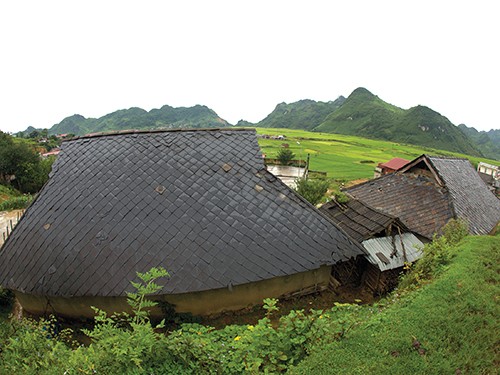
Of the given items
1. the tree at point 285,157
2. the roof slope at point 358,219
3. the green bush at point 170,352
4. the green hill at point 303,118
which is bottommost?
the green bush at point 170,352

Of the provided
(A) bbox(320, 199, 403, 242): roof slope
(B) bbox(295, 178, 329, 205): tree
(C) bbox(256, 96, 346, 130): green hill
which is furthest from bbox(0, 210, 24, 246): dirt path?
(C) bbox(256, 96, 346, 130): green hill

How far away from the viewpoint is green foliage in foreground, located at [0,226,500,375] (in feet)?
11.1

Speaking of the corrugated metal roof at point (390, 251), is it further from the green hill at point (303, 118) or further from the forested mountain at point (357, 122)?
the green hill at point (303, 118)

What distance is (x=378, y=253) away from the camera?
7.52 m

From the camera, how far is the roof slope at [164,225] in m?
5.66

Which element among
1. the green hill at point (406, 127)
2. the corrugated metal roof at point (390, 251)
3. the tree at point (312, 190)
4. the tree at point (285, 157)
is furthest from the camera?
the green hill at point (406, 127)

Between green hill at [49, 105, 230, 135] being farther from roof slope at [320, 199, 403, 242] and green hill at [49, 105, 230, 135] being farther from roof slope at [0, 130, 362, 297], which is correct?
roof slope at [0, 130, 362, 297]

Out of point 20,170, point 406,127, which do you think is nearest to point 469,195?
point 20,170

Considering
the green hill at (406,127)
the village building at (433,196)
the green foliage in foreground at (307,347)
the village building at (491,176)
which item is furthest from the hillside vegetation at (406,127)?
the green foliage in foreground at (307,347)

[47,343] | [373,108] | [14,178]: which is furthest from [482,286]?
[373,108]

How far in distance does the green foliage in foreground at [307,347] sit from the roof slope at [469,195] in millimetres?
8289

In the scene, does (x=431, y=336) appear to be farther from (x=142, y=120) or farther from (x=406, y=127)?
(x=142, y=120)

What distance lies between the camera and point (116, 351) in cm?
321

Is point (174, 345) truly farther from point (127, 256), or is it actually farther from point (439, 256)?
point (439, 256)
